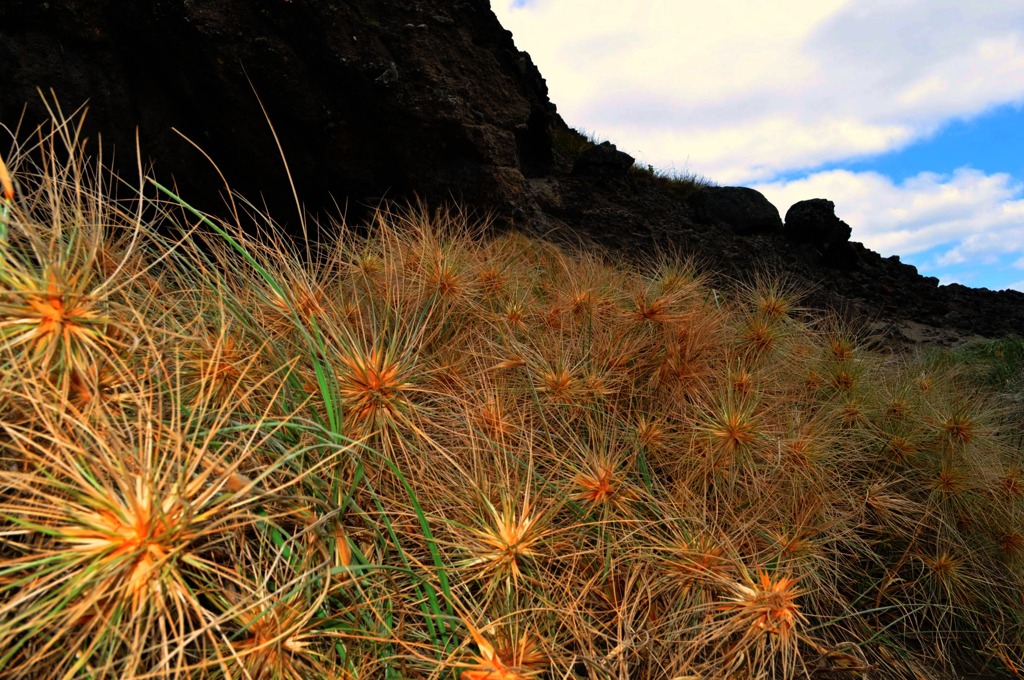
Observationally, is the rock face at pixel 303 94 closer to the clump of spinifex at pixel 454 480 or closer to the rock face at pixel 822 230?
the rock face at pixel 822 230

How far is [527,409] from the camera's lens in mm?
2238

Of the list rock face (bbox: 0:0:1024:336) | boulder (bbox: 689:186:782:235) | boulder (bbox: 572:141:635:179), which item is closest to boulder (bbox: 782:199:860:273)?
boulder (bbox: 689:186:782:235)

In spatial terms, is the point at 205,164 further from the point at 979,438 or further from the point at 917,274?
the point at 917,274

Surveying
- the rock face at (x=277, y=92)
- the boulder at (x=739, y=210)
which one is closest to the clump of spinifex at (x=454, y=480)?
the rock face at (x=277, y=92)

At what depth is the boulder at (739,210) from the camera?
589cm

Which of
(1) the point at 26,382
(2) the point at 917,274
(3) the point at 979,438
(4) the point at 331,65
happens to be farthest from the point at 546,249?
(2) the point at 917,274

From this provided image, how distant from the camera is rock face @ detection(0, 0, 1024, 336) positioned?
3670 mm

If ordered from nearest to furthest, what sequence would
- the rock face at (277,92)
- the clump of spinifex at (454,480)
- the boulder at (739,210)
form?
the clump of spinifex at (454,480), the rock face at (277,92), the boulder at (739,210)

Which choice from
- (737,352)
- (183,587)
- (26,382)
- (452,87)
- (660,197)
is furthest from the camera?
(660,197)

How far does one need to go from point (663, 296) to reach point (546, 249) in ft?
4.15

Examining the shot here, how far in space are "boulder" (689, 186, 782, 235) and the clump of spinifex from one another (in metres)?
2.70

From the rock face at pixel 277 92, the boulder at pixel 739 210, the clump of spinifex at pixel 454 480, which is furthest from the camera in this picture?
the boulder at pixel 739 210

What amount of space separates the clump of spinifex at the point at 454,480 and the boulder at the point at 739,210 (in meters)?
2.70

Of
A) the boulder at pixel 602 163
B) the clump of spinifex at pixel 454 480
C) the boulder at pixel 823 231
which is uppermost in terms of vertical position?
the boulder at pixel 823 231
